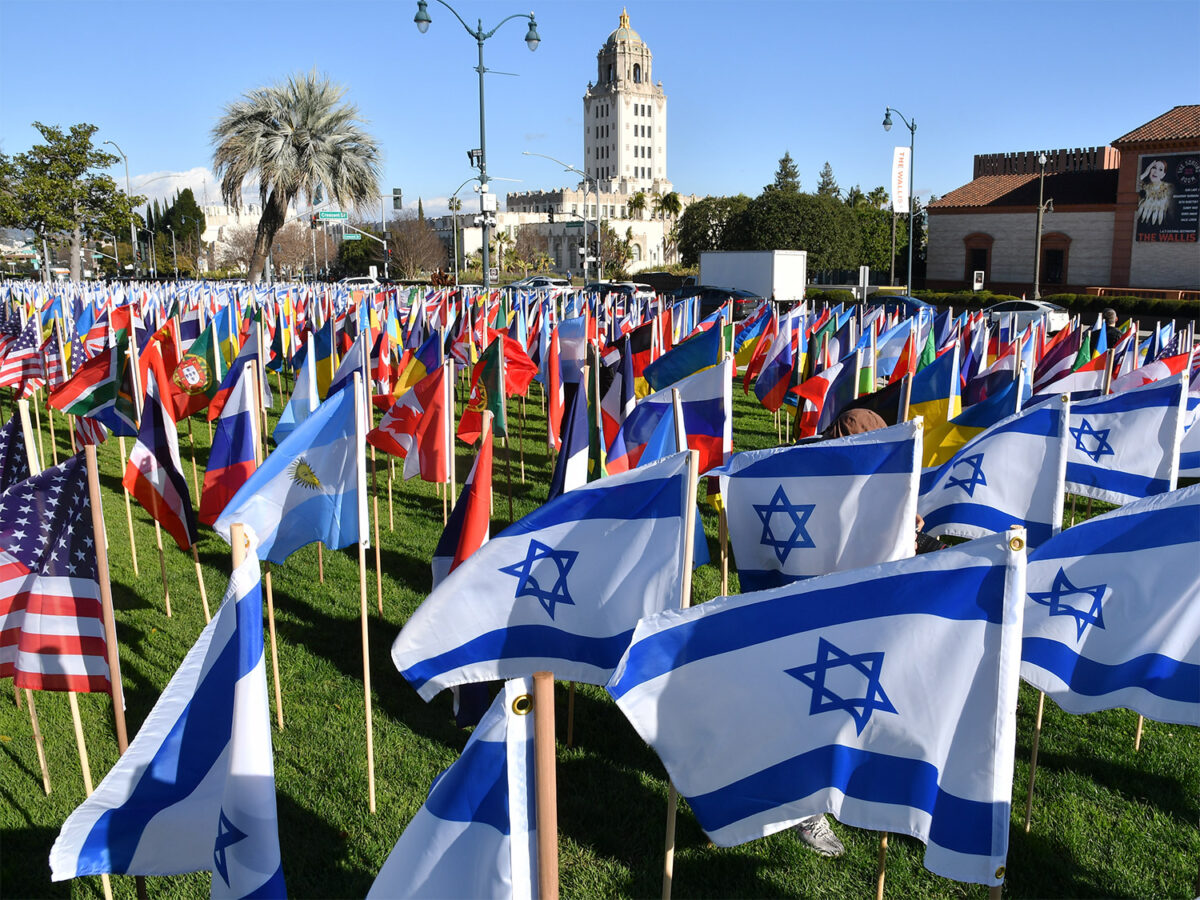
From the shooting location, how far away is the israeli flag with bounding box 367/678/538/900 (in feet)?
8.30

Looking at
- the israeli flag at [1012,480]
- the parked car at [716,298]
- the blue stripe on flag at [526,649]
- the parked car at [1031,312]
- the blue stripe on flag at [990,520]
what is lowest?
the blue stripe on flag at [526,649]

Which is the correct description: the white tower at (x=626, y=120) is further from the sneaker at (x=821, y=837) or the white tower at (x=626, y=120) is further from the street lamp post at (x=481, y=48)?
the sneaker at (x=821, y=837)

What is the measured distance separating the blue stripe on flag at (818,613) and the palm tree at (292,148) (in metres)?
33.8

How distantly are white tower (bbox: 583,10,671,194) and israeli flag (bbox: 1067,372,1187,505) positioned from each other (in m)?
152

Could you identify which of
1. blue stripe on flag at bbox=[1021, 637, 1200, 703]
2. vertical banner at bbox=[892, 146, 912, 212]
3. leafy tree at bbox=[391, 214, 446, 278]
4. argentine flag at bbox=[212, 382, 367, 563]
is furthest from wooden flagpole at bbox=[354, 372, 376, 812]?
leafy tree at bbox=[391, 214, 446, 278]

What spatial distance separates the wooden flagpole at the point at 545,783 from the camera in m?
2.37

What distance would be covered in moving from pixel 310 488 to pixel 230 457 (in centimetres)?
104

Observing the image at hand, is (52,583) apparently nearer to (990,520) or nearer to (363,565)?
(363,565)

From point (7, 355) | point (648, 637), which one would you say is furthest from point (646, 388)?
point (648, 637)

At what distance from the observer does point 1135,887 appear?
432cm

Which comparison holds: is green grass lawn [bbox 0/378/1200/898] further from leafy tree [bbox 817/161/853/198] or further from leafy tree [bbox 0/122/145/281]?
leafy tree [bbox 817/161/853/198]

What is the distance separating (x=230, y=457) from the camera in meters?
6.58

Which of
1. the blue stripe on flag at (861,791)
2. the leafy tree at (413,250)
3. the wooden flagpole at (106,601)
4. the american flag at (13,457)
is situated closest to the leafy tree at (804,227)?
the leafy tree at (413,250)

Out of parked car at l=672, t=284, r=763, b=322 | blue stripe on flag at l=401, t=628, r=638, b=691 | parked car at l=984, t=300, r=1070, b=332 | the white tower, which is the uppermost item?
the white tower
